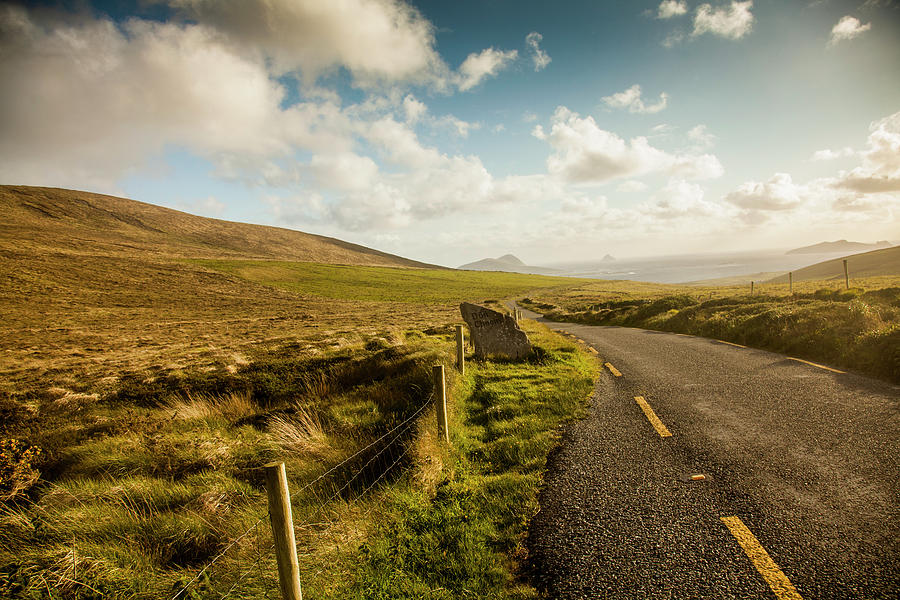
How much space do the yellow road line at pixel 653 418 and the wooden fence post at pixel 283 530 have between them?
5.81 metres

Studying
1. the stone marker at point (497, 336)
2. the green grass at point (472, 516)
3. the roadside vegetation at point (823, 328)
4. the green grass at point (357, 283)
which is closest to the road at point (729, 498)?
the green grass at point (472, 516)

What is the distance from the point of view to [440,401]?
21.1 feet

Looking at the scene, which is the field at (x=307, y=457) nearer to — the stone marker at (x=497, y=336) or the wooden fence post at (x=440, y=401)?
the wooden fence post at (x=440, y=401)

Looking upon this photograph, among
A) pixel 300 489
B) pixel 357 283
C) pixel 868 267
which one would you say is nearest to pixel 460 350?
pixel 300 489

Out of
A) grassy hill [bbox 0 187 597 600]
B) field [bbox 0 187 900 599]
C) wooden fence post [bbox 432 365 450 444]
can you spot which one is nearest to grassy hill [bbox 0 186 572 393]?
field [bbox 0 187 900 599]

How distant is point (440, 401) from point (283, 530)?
3.63m

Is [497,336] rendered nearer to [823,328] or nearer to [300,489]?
[300,489]

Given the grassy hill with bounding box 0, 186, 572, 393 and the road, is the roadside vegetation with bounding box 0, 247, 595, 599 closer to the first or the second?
the road

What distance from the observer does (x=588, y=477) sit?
5031 mm

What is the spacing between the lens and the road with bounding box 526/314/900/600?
327cm

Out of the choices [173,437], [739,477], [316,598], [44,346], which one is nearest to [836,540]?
[739,477]

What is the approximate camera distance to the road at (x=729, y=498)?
3268 millimetres

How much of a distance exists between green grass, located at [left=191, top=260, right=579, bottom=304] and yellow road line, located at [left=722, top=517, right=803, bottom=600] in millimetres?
60300

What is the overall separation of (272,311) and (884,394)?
51.6m
